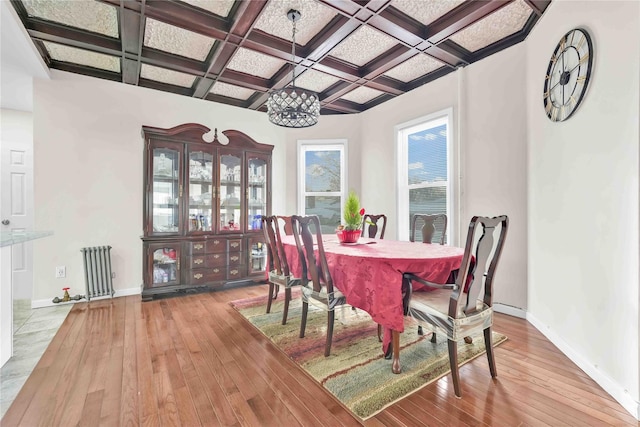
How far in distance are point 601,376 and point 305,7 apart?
343 centimetres

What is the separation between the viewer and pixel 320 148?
5.15 metres

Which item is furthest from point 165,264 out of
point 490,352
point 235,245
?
point 490,352

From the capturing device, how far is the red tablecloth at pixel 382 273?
6.32 feet

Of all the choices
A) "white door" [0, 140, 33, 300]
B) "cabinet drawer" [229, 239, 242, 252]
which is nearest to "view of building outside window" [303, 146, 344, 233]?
"cabinet drawer" [229, 239, 242, 252]

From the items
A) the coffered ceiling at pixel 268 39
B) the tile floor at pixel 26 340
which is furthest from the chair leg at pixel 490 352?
the tile floor at pixel 26 340

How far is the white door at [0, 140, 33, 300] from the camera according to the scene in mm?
3793

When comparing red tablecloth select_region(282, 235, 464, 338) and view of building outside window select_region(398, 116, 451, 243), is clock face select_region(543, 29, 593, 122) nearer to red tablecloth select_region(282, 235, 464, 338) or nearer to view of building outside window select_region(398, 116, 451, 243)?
view of building outside window select_region(398, 116, 451, 243)

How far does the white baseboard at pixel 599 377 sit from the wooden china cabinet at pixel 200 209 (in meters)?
3.41

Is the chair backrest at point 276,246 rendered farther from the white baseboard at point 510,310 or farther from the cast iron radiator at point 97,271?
the white baseboard at point 510,310

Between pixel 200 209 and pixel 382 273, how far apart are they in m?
2.91

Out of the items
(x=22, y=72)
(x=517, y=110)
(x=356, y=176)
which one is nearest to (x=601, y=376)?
(x=517, y=110)

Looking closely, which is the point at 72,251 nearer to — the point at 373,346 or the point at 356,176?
the point at 373,346

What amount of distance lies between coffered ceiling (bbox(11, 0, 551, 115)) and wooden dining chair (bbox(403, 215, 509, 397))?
2003 millimetres

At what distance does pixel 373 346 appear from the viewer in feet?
7.59
